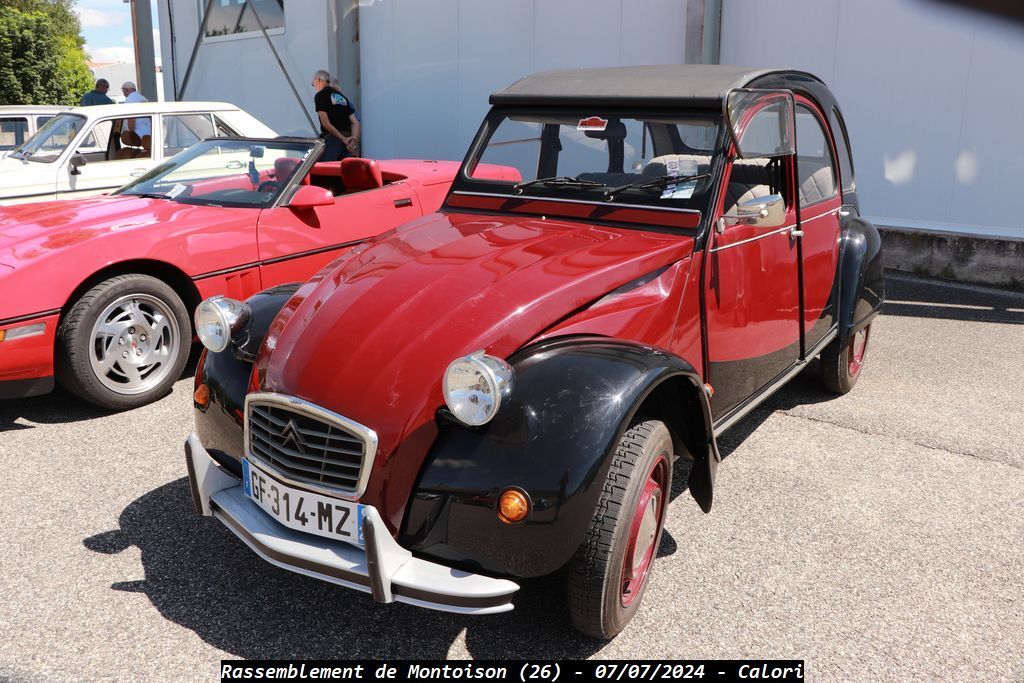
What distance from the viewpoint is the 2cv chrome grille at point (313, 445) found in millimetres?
2613

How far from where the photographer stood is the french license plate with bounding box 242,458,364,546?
2.59 metres

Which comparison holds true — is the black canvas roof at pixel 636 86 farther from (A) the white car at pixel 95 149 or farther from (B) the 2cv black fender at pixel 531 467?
(A) the white car at pixel 95 149

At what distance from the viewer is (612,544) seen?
257cm

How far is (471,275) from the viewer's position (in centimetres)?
311

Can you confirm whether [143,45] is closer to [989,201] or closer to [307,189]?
[307,189]

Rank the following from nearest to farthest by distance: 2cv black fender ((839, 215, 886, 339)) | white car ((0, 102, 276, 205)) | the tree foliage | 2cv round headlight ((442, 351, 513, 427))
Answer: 1. 2cv round headlight ((442, 351, 513, 427))
2. 2cv black fender ((839, 215, 886, 339))
3. white car ((0, 102, 276, 205))
4. the tree foliage

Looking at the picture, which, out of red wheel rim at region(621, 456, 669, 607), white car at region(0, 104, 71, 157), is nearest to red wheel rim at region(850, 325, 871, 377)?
red wheel rim at region(621, 456, 669, 607)

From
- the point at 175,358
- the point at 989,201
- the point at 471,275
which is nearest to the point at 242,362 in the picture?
the point at 471,275

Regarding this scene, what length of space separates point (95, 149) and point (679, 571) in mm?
6976

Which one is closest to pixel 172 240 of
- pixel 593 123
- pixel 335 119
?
pixel 593 123

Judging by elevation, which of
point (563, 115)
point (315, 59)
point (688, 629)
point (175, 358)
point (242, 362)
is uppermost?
point (315, 59)

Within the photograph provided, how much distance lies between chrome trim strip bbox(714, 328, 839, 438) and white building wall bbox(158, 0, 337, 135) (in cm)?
963

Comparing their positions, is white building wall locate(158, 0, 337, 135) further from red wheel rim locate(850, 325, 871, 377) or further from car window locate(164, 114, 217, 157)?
red wheel rim locate(850, 325, 871, 377)

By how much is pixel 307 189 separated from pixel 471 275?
9.25 feet
